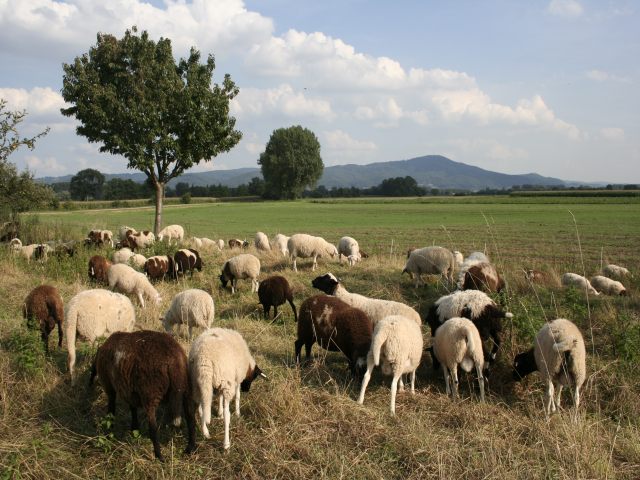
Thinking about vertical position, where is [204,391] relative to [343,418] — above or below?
above

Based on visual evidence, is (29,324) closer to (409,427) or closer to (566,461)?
(409,427)

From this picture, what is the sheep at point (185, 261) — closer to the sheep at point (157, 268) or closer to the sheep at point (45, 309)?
the sheep at point (157, 268)

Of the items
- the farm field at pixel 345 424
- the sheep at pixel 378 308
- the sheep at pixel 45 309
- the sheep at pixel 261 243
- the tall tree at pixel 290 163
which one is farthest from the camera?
the tall tree at pixel 290 163

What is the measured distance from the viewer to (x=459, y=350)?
5.96 m

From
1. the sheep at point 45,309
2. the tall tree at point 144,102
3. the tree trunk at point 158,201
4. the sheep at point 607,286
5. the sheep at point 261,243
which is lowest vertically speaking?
the sheep at point 607,286

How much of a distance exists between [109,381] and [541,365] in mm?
5119

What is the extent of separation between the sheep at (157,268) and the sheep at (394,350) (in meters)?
8.84

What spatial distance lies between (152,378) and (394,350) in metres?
2.85

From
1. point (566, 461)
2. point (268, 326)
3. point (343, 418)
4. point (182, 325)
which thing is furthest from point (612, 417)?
point (182, 325)

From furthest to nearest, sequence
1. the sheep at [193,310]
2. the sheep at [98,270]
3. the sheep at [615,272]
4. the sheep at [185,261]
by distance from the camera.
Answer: the sheep at [615,272] < the sheep at [185,261] < the sheep at [98,270] < the sheep at [193,310]

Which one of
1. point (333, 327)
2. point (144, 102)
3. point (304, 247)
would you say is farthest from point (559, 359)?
point (144, 102)

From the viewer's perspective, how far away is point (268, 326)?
343 inches

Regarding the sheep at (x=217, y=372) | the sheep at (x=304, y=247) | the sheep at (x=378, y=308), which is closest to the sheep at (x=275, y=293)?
the sheep at (x=378, y=308)

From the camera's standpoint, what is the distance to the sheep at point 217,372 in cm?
468
